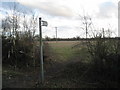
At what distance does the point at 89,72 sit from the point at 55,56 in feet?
15.2

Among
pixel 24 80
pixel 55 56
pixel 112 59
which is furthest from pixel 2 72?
pixel 112 59

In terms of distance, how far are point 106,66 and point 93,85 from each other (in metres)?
0.90

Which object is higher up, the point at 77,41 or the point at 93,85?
the point at 77,41

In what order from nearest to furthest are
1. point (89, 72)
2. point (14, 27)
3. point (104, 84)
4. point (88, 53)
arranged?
point (104, 84), point (89, 72), point (88, 53), point (14, 27)

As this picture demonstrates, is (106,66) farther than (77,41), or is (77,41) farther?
(77,41)

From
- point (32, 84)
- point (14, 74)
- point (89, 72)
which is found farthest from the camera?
point (14, 74)

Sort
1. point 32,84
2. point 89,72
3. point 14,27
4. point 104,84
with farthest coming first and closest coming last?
point 14,27 → point 89,72 → point 32,84 → point 104,84

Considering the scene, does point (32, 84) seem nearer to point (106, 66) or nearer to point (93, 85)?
point (93, 85)

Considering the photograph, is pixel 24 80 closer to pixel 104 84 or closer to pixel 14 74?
pixel 14 74

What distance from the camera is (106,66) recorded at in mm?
7832

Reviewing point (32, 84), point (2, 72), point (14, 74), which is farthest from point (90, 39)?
point (2, 72)

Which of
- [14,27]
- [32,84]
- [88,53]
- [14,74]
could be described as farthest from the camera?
[14,27]

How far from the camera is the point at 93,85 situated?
24.8 ft

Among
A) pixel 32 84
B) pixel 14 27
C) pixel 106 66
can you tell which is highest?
pixel 14 27
